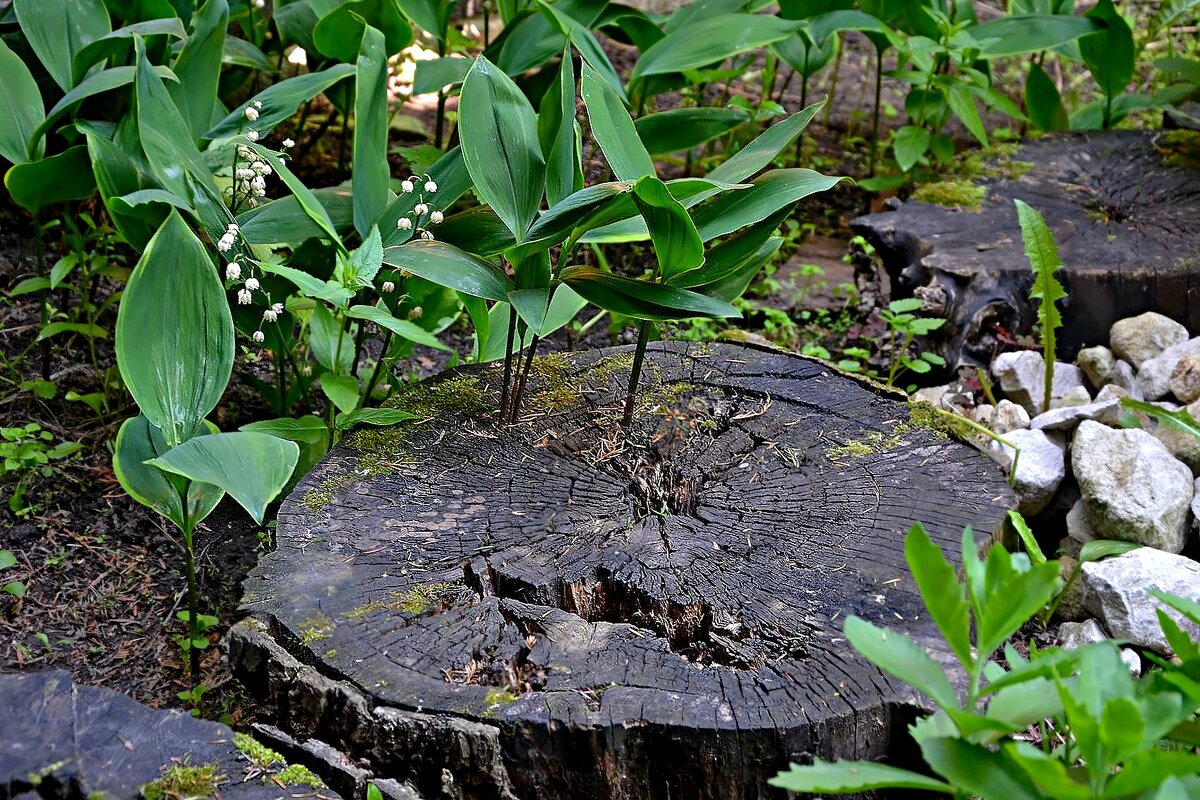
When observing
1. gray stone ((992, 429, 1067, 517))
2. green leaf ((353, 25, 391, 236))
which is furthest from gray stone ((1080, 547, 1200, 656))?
green leaf ((353, 25, 391, 236))

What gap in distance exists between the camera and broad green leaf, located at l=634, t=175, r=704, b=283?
1.88 metres

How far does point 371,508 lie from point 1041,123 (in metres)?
3.24

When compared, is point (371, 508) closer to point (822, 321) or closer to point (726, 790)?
point (726, 790)

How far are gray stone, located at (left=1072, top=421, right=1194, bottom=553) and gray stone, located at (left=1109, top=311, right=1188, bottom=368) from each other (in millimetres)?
589

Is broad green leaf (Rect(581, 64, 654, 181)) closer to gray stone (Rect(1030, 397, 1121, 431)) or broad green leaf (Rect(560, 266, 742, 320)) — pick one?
broad green leaf (Rect(560, 266, 742, 320))

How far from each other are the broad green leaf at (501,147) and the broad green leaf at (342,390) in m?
0.54

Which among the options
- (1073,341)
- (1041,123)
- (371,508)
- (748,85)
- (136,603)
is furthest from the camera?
(748,85)

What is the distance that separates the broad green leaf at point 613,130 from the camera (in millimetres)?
2123

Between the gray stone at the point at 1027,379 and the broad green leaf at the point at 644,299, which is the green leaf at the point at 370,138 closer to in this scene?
the broad green leaf at the point at 644,299

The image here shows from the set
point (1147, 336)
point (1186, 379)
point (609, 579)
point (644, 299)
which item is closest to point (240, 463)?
point (609, 579)

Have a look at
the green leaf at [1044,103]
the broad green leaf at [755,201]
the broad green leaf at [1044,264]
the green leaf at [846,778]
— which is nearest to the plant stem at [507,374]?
the broad green leaf at [755,201]

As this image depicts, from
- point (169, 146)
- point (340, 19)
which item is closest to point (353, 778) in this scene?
point (169, 146)

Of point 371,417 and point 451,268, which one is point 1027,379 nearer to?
point 451,268

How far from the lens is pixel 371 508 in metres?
2.04
